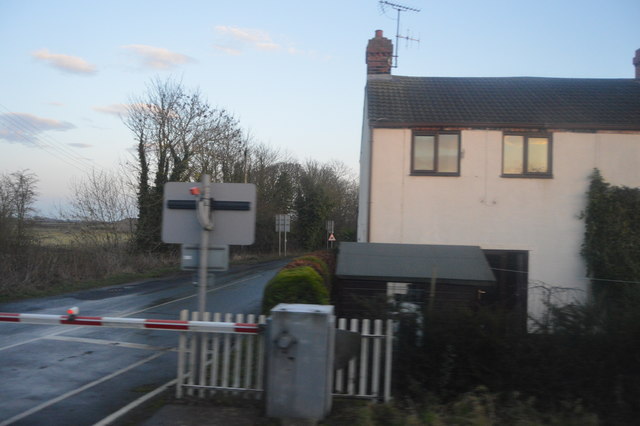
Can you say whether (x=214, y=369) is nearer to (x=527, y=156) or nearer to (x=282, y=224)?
(x=527, y=156)

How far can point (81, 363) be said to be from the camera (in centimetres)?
895

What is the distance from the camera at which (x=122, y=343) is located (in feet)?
35.6

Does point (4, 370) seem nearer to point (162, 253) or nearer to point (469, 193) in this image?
point (469, 193)

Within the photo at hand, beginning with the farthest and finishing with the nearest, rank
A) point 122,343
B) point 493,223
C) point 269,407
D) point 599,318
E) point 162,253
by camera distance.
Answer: point 162,253 → point 493,223 → point 122,343 → point 599,318 → point 269,407

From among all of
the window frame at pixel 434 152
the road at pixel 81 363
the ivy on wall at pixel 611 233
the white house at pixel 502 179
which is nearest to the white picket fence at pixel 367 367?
the road at pixel 81 363

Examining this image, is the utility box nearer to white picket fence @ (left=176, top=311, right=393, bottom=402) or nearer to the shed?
white picket fence @ (left=176, top=311, right=393, bottom=402)

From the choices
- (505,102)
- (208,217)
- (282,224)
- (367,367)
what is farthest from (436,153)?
(282,224)

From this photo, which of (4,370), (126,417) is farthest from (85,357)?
(126,417)

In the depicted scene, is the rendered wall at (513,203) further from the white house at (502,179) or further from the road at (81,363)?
the road at (81,363)

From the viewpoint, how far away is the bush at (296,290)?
965 centimetres

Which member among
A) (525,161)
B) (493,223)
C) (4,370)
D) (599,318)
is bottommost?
(4,370)

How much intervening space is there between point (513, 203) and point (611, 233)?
264 cm

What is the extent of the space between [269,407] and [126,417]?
5.02ft

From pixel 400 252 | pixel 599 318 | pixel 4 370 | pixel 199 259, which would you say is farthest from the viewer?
pixel 400 252
